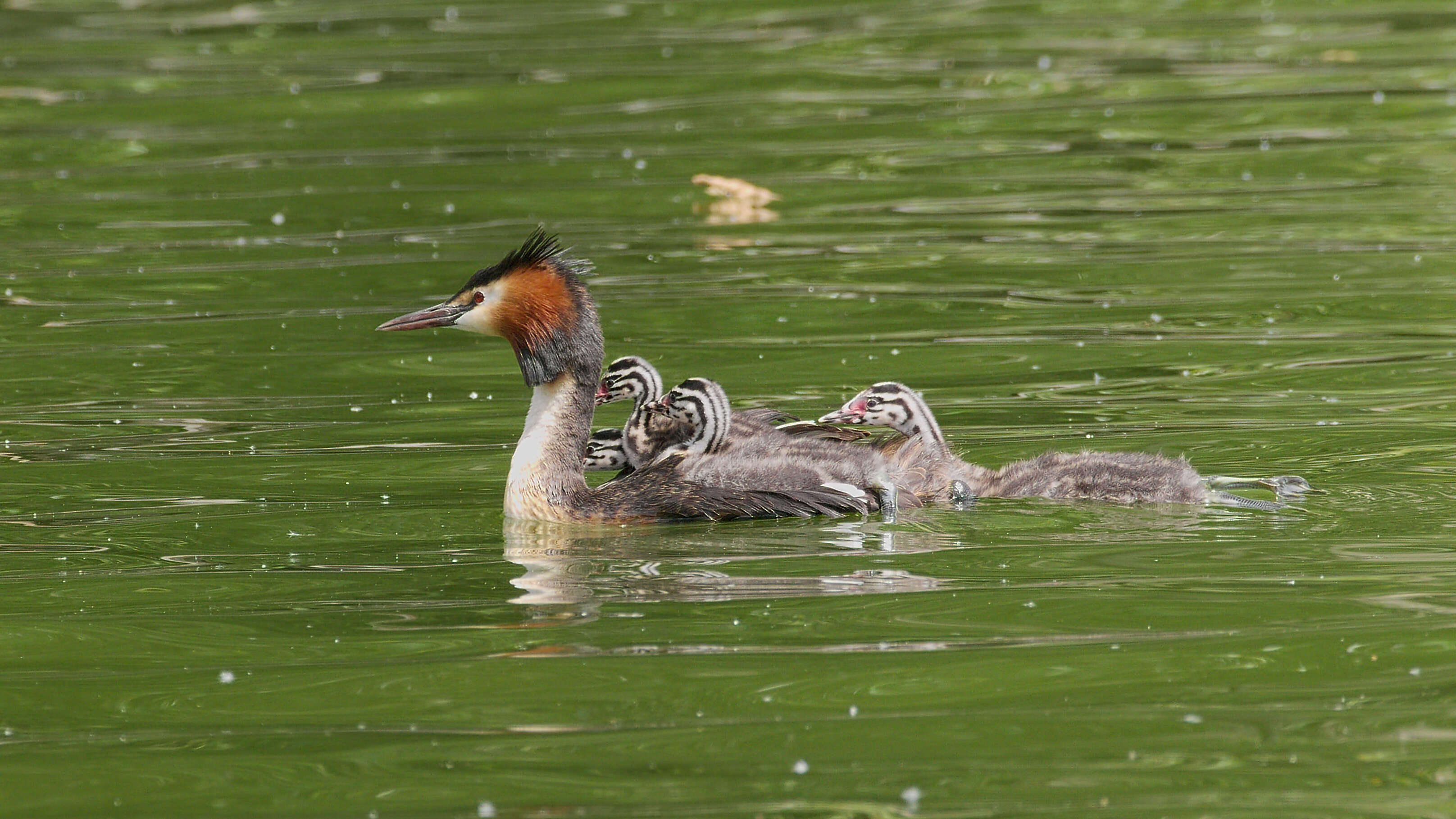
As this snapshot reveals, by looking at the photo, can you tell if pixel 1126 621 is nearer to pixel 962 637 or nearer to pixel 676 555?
pixel 962 637

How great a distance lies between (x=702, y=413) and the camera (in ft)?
26.0

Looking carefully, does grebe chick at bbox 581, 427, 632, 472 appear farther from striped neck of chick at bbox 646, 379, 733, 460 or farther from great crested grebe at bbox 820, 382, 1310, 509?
great crested grebe at bbox 820, 382, 1310, 509

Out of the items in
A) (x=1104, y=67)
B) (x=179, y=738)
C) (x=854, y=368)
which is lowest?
(x=179, y=738)

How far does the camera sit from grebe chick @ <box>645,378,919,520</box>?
763 cm

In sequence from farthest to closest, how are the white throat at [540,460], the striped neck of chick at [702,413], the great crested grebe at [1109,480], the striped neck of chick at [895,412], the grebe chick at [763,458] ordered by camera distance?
the striped neck of chick at [895,412] < the striped neck of chick at [702,413] < the white throat at [540,460] < the grebe chick at [763,458] < the great crested grebe at [1109,480]

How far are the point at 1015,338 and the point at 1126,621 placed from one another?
455 centimetres

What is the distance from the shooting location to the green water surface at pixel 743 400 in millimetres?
5406

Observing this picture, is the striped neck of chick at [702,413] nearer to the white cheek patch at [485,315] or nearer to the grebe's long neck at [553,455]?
the grebe's long neck at [553,455]

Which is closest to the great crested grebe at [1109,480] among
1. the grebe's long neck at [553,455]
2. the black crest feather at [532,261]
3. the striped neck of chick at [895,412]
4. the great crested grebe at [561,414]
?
the striped neck of chick at [895,412]

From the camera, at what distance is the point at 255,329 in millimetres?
11578

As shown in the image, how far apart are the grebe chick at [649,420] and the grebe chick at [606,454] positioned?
0.04 metres

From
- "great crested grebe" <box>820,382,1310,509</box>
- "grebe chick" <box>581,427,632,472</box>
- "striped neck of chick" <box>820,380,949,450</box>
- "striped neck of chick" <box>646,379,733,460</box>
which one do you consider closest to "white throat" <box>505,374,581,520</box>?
"striped neck of chick" <box>646,379,733,460</box>

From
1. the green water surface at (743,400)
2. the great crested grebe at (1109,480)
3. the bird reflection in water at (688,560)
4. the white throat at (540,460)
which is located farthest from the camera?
the white throat at (540,460)

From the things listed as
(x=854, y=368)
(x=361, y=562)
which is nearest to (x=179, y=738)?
(x=361, y=562)
